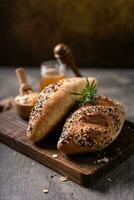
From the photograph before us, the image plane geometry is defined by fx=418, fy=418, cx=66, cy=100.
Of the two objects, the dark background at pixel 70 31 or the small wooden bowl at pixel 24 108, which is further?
the dark background at pixel 70 31

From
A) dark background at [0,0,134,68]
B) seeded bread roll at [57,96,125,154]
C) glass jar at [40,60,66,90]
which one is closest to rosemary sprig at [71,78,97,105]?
seeded bread roll at [57,96,125,154]

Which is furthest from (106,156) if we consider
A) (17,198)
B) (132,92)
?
(132,92)

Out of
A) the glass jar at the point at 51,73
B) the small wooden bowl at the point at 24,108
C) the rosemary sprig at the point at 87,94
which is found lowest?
the small wooden bowl at the point at 24,108

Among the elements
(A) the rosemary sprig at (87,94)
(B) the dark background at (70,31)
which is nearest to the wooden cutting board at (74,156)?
(A) the rosemary sprig at (87,94)

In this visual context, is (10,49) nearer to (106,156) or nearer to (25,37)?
(25,37)

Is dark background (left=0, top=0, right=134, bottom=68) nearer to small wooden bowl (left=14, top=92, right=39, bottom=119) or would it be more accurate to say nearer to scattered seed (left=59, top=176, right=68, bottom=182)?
small wooden bowl (left=14, top=92, right=39, bottom=119)

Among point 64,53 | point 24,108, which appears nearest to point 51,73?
point 64,53

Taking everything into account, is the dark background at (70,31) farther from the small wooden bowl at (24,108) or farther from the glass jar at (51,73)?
the small wooden bowl at (24,108)
